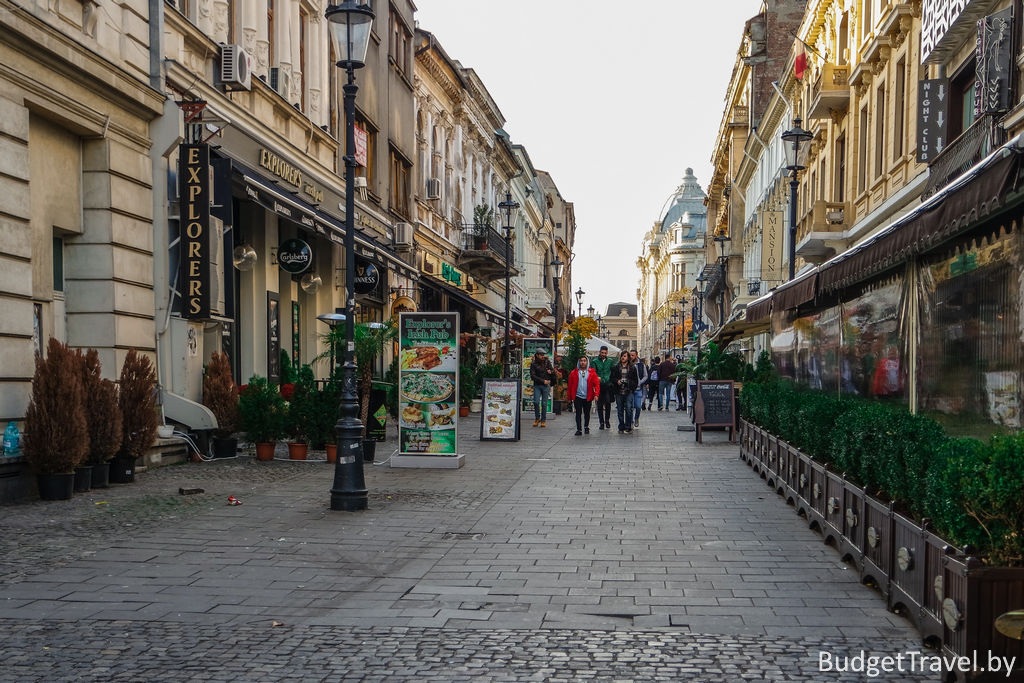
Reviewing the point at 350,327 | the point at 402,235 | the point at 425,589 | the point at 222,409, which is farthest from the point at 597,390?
the point at 425,589

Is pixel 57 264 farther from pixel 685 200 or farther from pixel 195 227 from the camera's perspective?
pixel 685 200

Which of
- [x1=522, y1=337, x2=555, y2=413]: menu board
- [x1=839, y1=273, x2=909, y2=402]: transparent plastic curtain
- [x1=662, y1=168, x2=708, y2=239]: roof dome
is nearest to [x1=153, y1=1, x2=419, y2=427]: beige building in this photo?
[x1=522, y1=337, x2=555, y2=413]: menu board

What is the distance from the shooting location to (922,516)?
6.13m

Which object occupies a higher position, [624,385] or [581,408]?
[624,385]

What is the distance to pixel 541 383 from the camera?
25375 mm

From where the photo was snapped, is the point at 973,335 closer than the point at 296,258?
Yes

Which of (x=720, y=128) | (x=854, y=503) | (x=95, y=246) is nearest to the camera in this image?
(x=854, y=503)

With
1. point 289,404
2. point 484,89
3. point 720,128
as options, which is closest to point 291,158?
point 289,404

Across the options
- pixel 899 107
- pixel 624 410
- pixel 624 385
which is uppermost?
pixel 899 107

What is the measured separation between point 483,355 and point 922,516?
122 feet

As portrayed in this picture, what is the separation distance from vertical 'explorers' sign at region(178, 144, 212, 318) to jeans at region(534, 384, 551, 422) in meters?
12.4

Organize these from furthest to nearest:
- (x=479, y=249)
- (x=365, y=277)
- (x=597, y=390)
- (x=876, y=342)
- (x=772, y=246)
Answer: (x=479, y=249)
(x=772, y=246)
(x=365, y=277)
(x=597, y=390)
(x=876, y=342)

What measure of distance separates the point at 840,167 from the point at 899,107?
25.3 feet

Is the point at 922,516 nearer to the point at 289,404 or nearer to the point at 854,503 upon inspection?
the point at 854,503
